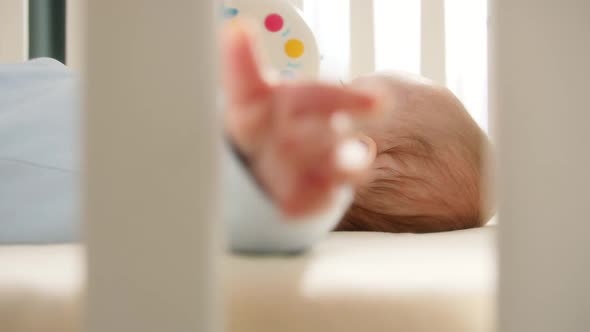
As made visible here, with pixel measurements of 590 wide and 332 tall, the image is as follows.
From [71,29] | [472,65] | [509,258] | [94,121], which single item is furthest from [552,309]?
[71,29]

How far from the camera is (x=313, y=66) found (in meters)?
0.75

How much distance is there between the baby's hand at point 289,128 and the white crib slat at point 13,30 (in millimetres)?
919

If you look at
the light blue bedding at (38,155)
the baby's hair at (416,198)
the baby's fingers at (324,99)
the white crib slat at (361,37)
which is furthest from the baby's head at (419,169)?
the baby's fingers at (324,99)

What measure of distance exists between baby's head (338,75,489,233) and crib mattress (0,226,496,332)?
291 mm

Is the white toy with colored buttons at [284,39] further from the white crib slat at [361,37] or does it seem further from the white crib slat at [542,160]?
the white crib slat at [542,160]

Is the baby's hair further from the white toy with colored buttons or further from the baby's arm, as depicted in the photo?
the baby's arm

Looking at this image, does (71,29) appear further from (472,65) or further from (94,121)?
(94,121)

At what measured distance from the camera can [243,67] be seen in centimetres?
22

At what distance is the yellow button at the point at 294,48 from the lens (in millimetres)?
737

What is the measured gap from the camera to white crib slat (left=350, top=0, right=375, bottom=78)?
39.6 inches

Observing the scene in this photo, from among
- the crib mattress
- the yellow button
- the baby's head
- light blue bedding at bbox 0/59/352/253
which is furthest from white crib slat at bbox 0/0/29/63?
the crib mattress

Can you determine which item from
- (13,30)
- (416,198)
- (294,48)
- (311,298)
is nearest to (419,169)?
(416,198)

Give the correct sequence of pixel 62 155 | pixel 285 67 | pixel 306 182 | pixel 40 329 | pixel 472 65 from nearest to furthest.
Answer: pixel 306 182
pixel 40 329
pixel 62 155
pixel 285 67
pixel 472 65

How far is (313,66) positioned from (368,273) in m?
0.46
